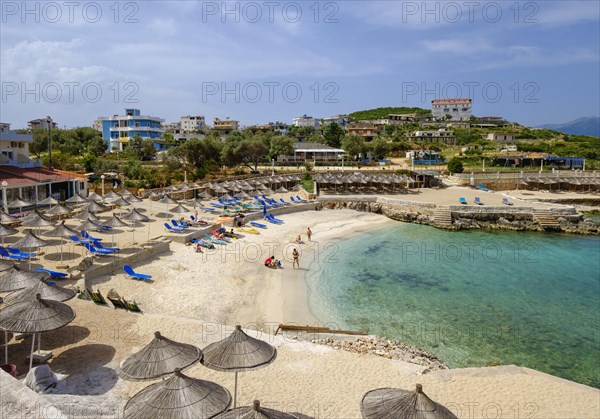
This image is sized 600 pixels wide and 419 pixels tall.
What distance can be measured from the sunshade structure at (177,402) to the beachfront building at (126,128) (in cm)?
7182

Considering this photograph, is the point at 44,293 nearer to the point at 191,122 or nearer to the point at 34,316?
the point at 34,316

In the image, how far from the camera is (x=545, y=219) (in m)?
36.2

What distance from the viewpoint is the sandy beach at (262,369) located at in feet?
29.9

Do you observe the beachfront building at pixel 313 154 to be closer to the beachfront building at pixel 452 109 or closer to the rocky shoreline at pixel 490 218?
the rocky shoreline at pixel 490 218

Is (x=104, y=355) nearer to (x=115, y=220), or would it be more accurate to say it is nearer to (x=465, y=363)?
(x=465, y=363)

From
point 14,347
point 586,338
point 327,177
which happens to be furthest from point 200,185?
point 586,338

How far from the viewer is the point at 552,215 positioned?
36.6m

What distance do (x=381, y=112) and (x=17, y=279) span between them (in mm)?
149126

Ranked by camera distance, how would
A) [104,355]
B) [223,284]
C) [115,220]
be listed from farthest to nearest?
[115,220] < [223,284] < [104,355]

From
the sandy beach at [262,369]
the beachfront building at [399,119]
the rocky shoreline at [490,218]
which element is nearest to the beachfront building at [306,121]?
the beachfront building at [399,119]

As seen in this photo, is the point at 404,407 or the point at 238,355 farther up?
the point at 238,355

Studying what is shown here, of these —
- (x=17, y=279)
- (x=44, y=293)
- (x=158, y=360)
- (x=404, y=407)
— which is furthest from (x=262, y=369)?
(x=17, y=279)

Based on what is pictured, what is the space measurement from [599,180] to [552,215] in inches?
845

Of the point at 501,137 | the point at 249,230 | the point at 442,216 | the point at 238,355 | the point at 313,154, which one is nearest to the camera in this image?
the point at 238,355
